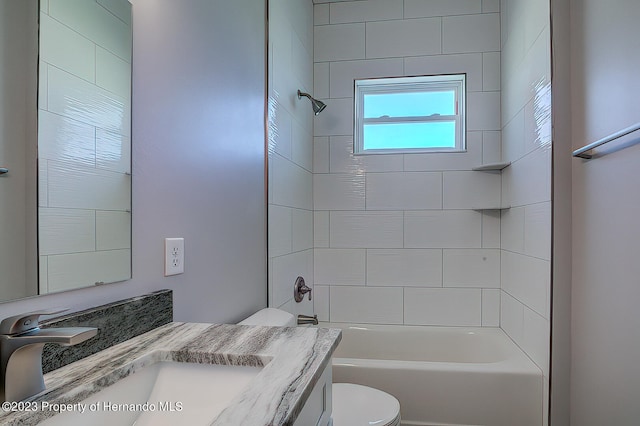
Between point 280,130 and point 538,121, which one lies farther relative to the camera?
point 280,130

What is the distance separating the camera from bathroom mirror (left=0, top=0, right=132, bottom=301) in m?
0.66

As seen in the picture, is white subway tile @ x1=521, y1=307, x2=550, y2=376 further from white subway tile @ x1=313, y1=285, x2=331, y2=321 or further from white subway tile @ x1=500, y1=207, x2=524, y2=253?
white subway tile @ x1=313, y1=285, x2=331, y2=321

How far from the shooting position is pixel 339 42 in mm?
2848

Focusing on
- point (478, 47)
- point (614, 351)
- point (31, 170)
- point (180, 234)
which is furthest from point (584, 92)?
point (31, 170)

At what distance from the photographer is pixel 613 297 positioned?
1341 mm

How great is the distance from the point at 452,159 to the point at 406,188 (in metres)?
0.37

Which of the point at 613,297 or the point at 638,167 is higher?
the point at 638,167

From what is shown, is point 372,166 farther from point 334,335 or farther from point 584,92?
point 334,335

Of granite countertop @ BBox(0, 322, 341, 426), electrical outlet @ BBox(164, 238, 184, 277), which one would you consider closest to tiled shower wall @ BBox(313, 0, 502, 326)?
electrical outlet @ BBox(164, 238, 184, 277)

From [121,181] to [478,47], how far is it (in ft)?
8.46

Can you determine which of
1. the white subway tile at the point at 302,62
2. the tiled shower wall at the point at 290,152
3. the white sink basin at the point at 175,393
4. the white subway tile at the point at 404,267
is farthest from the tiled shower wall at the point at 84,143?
the white subway tile at the point at 404,267

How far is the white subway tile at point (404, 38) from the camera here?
2.72 m

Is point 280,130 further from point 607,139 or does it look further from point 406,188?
point 607,139

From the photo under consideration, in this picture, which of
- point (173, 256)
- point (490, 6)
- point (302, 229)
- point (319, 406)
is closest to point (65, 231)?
point (173, 256)
